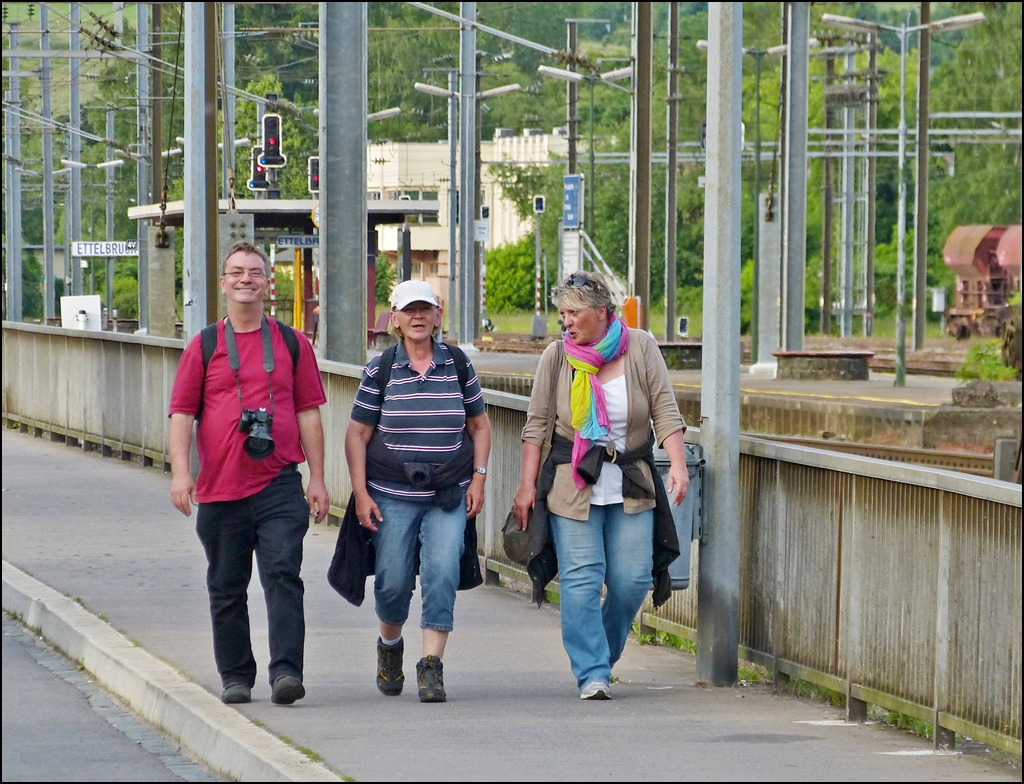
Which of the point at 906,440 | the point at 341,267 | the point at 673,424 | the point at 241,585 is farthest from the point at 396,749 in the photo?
the point at 906,440

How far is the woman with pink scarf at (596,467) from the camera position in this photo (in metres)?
7.61

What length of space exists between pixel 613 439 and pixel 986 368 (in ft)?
78.0

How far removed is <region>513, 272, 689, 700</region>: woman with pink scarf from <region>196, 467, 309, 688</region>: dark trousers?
94cm

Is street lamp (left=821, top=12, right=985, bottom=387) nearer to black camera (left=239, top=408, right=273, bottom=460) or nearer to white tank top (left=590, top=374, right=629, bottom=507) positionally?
white tank top (left=590, top=374, right=629, bottom=507)

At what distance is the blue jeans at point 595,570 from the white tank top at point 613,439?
0.07m

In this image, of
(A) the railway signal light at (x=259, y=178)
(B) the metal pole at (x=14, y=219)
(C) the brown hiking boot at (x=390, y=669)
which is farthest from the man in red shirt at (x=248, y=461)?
(B) the metal pole at (x=14, y=219)

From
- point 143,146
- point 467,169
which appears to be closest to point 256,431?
point 467,169

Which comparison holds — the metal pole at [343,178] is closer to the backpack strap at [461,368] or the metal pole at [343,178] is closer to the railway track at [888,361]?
the backpack strap at [461,368]

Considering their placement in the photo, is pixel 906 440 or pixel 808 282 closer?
pixel 906 440

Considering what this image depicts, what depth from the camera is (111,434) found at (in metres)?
19.2

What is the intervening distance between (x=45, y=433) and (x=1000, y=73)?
200 ft

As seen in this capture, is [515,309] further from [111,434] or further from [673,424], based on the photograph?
[673,424]

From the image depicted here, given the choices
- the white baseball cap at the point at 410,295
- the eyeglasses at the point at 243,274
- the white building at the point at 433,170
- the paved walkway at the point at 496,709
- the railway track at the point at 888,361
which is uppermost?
the white building at the point at 433,170

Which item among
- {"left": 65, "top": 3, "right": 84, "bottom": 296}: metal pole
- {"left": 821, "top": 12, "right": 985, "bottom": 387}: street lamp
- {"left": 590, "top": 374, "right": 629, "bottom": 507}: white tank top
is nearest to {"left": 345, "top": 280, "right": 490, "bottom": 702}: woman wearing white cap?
{"left": 590, "top": 374, "right": 629, "bottom": 507}: white tank top
